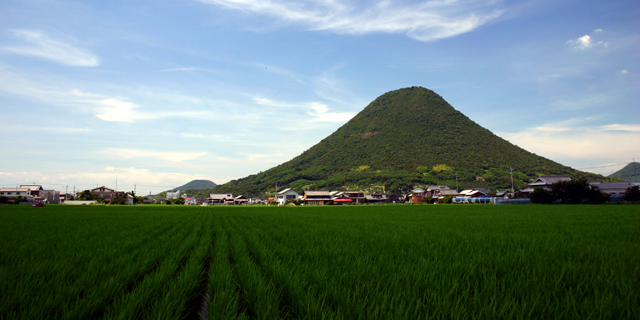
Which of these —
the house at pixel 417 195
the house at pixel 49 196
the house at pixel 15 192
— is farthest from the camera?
the house at pixel 49 196

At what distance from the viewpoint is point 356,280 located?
3.56 m

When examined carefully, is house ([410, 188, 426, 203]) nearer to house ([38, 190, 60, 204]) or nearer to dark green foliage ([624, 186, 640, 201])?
dark green foliage ([624, 186, 640, 201])

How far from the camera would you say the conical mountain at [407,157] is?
367 feet

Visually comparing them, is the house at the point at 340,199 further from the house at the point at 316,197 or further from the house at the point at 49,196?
the house at the point at 49,196

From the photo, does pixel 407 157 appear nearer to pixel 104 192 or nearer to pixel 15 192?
pixel 104 192

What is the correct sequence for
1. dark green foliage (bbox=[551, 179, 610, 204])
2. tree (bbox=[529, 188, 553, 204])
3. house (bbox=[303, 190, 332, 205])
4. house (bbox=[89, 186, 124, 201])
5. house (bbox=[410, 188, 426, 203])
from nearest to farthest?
dark green foliage (bbox=[551, 179, 610, 204]) → tree (bbox=[529, 188, 553, 204]) → house (bbox=[410, 188, 426, 203]) → house (bbox=[303, 190, 332, 205]) → house (bbox=[89, 186, 124, 201])

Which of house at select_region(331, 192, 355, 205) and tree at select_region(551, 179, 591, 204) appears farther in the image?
house at select_region(331, 192, 355, 205)

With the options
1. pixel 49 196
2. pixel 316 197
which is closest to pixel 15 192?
pixel 49 196

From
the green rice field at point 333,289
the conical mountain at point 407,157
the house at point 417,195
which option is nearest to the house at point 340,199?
the conical mountain at point 407,157

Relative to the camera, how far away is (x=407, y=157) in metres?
133

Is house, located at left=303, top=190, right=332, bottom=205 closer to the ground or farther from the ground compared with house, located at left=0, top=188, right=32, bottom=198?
closer to the ground

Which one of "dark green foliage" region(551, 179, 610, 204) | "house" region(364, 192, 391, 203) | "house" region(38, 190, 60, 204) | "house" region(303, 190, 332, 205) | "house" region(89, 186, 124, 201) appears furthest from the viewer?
"house" region(89, 186, 124, 201)

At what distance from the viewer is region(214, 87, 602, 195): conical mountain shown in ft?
367

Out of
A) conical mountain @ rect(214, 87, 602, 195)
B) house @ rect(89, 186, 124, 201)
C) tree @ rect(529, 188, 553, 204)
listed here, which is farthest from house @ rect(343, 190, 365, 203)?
house @ rect(89, 186, 124, 201)
